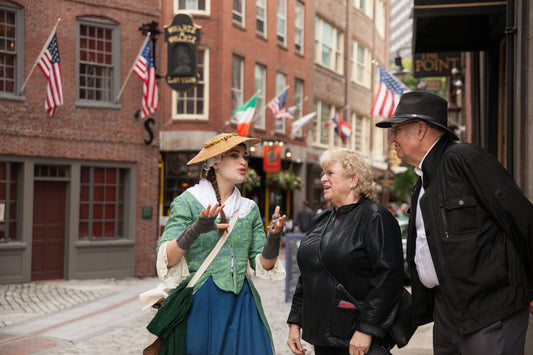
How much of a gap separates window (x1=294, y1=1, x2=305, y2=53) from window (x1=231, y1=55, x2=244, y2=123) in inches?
184

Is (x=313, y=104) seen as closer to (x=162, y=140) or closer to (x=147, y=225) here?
(x=162, y=140)

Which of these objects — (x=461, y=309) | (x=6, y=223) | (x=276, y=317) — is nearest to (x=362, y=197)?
(x=461, y=309)

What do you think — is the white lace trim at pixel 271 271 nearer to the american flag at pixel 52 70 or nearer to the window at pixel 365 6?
the american flag at pixel 52 70

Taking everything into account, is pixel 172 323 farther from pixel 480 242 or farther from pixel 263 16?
pixel 263 16

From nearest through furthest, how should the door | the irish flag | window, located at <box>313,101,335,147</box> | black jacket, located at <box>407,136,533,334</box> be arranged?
black jacket, located at <box>407,136,533,334</box>
the door
the irish flag
window, located at <box>313,101,335,147</box>

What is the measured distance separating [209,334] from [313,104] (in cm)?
2465

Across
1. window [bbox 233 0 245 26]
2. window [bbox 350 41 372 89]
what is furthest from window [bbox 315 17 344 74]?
window [bbox 233 0 245 26]

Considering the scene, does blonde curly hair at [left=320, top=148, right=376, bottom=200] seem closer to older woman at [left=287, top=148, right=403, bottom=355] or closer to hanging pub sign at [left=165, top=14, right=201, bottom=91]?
older woman at [left=287, top=148, right=403, bottom=355]

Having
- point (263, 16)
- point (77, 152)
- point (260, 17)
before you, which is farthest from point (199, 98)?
point (77, 152)

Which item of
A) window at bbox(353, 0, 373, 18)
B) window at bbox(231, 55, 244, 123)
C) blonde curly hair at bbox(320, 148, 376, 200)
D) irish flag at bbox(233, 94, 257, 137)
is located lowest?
blonde curly hair at bbox(320, 148, 376, 200)

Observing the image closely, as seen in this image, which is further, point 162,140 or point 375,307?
point 162,140

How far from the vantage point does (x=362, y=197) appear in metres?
3.99

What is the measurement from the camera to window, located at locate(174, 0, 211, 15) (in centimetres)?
2086

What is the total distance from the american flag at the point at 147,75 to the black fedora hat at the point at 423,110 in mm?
12492
